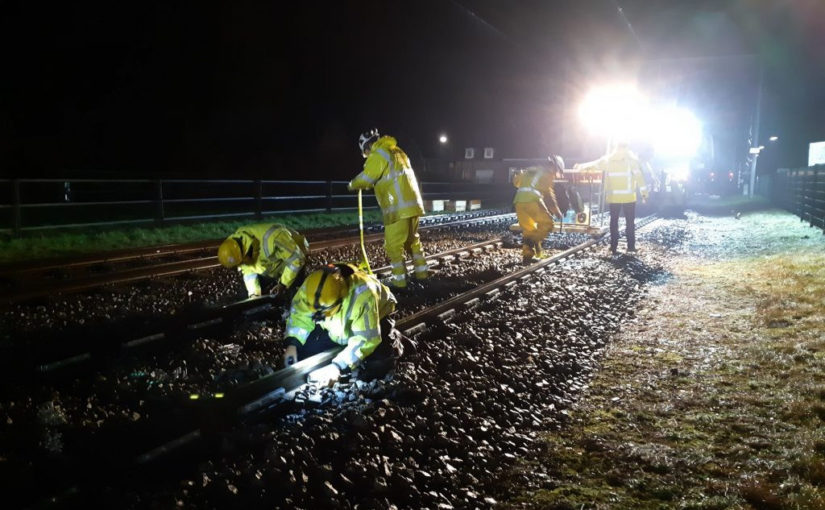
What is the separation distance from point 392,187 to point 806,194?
17188 mm

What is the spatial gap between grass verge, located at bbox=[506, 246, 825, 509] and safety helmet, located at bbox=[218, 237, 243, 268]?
10.9 feet

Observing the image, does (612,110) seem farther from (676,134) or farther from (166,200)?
(166,200)

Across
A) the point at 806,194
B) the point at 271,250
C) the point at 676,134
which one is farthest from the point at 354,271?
the point at 676,134

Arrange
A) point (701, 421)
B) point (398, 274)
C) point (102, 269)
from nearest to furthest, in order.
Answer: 1. point (701, 421)
2. point (398, 274)
3. point (102, 269)

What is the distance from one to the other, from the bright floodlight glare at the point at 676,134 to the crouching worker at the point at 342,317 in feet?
82.9

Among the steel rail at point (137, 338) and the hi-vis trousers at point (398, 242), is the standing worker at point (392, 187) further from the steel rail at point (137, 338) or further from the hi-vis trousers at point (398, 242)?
the steel rail at point (137, 338)

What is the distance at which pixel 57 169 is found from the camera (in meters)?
26.5

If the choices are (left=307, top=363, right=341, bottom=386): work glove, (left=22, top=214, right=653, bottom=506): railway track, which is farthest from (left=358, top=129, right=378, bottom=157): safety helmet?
(left=307, top=363, right=341, bottom=386): work glove

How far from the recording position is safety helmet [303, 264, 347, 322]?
376cm

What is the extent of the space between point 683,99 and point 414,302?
88.2 ft

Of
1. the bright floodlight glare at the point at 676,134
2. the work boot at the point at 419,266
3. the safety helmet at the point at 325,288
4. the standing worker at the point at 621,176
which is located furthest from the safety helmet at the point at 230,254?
the bright floodlight glare at the point at 676,134

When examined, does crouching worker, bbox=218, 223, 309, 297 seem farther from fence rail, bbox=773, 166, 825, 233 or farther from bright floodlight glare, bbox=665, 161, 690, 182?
bright floodlight glare, bbox=665, 161, 690, 182

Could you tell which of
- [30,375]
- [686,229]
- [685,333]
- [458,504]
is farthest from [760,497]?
[686,229]

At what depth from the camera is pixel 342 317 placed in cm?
425
